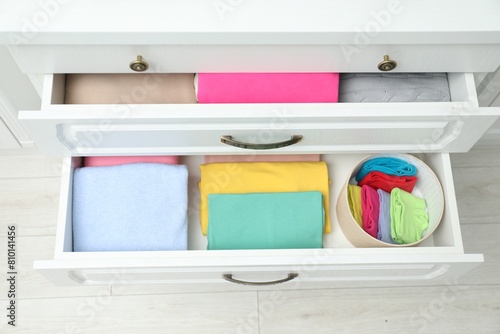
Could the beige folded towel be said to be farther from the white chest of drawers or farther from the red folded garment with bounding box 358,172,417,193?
the red folded garment with bounding box 358,172,417,193

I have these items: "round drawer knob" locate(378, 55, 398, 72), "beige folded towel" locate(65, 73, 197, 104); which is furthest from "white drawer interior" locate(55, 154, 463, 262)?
"round drawer knob" locate(378, 55, 398, 72)

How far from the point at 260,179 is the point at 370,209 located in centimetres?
22

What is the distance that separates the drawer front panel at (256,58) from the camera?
75 cm

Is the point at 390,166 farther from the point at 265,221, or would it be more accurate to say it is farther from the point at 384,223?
the point at 265,221

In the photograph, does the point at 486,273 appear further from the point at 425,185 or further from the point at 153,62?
the point at 153,62

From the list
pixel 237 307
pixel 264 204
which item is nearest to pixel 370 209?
pixel 264 204

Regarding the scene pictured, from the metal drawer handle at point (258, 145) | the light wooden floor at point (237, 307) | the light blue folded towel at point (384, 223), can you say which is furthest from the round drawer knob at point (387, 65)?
the light wooden floor at point (237, 307)

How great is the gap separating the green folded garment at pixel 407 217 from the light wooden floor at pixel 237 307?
330mm

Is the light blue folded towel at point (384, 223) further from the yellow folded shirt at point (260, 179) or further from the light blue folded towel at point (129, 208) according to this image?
the light blue folded towel at point (129, 208)

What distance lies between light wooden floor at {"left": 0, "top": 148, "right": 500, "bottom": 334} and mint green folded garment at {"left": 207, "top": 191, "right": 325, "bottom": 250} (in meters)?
0.34

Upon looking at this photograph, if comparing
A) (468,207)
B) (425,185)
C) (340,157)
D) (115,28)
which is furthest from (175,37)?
(468,207)

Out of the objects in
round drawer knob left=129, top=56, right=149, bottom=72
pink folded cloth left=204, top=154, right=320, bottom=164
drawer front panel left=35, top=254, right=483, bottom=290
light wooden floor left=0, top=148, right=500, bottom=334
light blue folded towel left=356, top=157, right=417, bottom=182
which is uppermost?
round drawer knob left=129, top=56, right=149, bottom=72

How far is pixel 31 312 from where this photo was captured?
47.6 inches

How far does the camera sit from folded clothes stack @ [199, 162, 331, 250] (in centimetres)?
94
